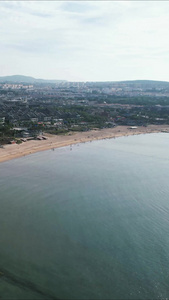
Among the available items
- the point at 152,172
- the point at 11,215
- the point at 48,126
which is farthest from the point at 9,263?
the point at 48,126

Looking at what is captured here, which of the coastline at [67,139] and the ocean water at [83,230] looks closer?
the ocean water at [83,230]

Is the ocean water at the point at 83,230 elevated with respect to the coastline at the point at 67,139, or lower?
lower

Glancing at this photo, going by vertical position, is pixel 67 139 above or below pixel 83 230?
above

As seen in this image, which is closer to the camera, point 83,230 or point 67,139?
point 83,230

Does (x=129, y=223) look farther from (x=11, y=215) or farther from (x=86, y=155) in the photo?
(x=86, y=155)
